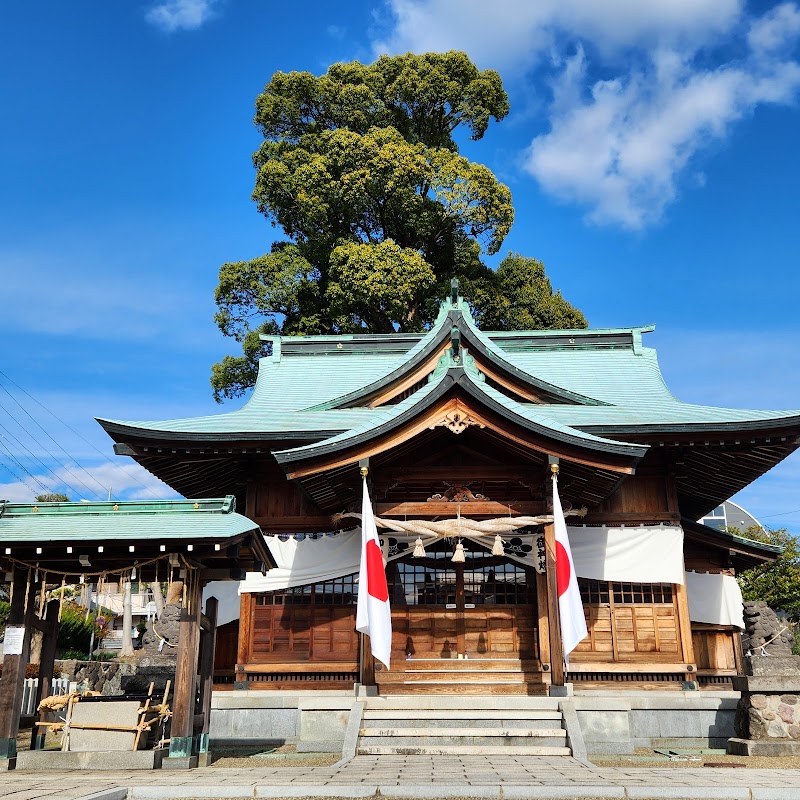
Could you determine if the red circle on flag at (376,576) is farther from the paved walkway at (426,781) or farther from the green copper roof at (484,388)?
the paved walkway at (426,781)

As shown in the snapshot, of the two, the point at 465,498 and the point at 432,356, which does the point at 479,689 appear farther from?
the point at 432,356

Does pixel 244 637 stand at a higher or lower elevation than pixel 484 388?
lower

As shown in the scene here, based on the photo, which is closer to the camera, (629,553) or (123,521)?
(123,521)

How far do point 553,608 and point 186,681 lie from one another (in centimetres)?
639

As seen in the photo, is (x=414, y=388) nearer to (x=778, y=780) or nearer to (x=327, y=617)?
(x=327, y=617)

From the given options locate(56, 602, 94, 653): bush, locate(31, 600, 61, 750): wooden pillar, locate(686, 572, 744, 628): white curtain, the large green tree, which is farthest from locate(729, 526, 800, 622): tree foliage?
locate(31, 600, 61, 750): wooden pillar

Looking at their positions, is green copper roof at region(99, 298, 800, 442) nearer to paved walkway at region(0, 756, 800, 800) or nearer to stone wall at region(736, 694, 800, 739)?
stone wall at region(736, 694, 800, 739)

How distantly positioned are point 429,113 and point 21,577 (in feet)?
93.3

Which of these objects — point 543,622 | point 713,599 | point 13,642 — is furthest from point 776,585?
point 13,642

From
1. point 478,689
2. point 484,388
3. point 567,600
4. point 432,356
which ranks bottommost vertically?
point 478,689

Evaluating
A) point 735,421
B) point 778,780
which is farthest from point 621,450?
point 778,780

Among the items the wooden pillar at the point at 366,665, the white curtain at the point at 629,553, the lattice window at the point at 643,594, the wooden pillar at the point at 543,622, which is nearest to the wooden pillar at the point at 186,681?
the wooden pillar at the point at 366,665

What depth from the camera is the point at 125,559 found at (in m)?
11.4

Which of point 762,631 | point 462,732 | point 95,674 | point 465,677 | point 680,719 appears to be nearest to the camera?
point 462,732
